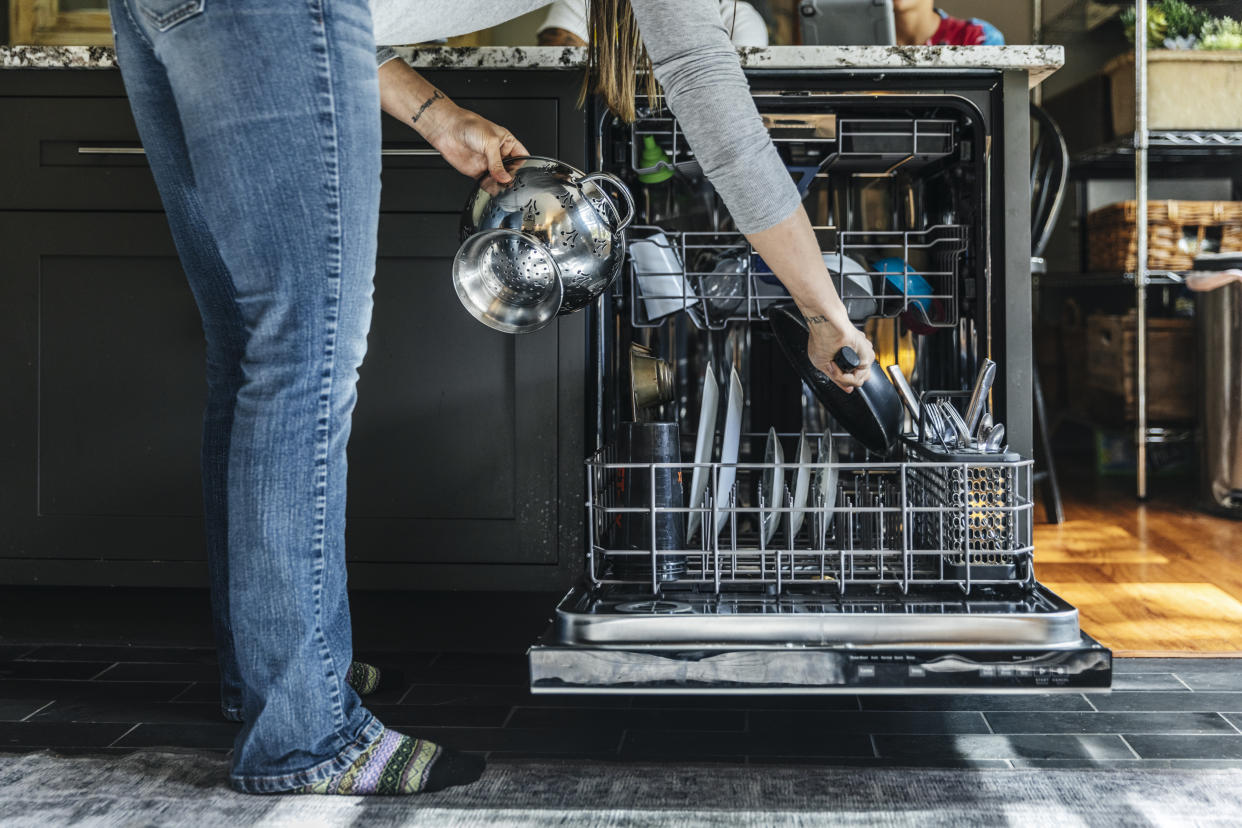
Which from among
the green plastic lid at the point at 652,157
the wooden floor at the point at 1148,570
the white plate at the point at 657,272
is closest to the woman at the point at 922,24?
the wooden floor at the point at 1148,570

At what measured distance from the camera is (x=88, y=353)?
162 cm

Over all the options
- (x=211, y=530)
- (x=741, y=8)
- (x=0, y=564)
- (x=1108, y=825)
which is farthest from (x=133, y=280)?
(x=741, y=8)

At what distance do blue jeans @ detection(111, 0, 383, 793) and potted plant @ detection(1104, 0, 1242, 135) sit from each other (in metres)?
2.76

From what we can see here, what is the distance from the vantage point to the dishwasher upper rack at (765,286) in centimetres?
142

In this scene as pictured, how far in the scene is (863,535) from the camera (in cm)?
133

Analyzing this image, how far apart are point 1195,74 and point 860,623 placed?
2680 mm

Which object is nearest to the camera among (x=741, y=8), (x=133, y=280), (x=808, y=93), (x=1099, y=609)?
(x=808, y=93)

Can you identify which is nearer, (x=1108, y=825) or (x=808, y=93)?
(x=1108, y=825)

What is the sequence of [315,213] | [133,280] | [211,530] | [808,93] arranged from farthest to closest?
[133,280]
[808,93]
[211,530]
[315,213]

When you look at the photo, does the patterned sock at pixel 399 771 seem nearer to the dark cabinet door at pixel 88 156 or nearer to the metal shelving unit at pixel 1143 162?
the dark cabinet door at pixel 88 156

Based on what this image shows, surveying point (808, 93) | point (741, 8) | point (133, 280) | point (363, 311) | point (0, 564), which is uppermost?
point (741, 8)

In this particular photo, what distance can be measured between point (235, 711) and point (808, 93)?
1.10m

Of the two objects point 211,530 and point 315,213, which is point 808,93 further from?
point 211,530

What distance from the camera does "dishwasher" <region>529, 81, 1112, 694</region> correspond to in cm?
97
